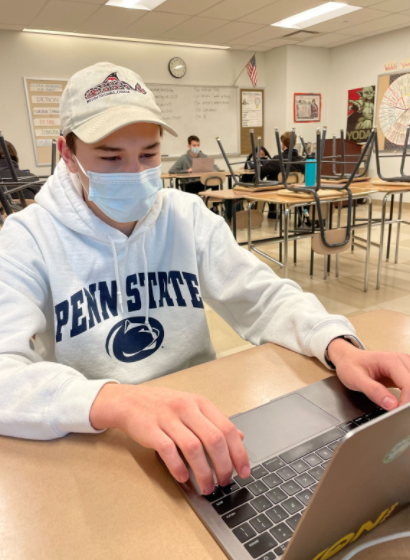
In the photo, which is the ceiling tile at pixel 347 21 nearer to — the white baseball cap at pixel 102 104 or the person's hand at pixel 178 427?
the white baseball cap at pixel 102 104

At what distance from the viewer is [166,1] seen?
15.4 feet

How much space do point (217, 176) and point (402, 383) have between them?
4.86 meters

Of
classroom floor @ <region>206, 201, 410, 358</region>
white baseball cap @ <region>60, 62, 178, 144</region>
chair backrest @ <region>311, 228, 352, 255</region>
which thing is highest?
white baseball cap @ <region>60, 62, 178, 144</region>

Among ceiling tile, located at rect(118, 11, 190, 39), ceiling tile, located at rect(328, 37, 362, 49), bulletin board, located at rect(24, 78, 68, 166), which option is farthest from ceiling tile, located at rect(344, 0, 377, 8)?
bulletin board, located at rect(24, 78, 68, 166)

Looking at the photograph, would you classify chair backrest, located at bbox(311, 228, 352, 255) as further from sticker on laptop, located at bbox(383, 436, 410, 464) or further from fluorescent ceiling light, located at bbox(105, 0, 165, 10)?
fluorescent ceiling light, located at bbox(105, 0, 165, 10)

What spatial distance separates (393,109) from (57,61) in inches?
203

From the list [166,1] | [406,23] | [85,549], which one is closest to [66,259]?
[85,549]

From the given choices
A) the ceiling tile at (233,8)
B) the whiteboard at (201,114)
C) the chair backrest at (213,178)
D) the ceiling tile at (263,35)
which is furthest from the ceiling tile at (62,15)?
the ceiling tile at (263,35)

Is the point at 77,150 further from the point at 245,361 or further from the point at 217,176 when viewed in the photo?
the point at 217,176

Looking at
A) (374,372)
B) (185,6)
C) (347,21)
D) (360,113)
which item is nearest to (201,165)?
(185,6)

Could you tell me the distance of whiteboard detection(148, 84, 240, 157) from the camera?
6.76 m

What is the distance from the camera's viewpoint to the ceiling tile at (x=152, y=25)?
5219 mm

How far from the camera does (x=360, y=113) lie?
276 inches

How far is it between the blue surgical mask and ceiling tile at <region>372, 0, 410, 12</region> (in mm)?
5743
